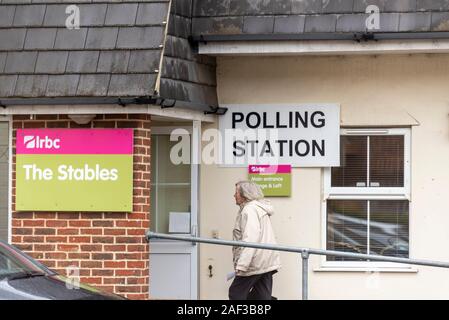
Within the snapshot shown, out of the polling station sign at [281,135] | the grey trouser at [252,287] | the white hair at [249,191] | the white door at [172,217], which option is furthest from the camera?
the white door at [172,217]

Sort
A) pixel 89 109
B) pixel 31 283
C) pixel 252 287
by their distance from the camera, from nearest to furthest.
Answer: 1. pixel 31 283
2. pixel 89 109
3. pixel 252 287

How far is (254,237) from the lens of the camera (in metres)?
10.9

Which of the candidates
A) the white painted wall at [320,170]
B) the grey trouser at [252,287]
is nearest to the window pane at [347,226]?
the white painted wall at [320,170]

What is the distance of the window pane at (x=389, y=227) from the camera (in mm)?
11852

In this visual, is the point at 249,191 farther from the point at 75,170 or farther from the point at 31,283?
the point at 31,283

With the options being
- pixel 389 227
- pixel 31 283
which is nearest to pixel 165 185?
pixel 389 227

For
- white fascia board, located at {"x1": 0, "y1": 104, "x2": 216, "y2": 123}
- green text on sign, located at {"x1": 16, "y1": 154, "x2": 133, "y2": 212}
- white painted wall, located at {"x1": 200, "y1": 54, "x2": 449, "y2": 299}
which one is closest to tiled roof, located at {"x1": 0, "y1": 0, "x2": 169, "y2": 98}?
white fascia board, located at {"x1": 0, "y1": 104, "x2": 216, "y2": 123}

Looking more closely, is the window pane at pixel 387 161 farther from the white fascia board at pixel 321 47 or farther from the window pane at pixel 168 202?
the window pane at pixel 168 202

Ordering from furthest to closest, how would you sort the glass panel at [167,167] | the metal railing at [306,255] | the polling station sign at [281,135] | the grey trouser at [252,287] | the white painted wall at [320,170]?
1. the glass panel at [167,167]
2. the polling station sign at [281,135]
3. the white painted wall at [320,170]
4. the grey trouser at [252,287]
5. the metal railing at [306,255]

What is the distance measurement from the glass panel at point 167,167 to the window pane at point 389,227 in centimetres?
211

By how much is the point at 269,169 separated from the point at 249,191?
2.93 ft
